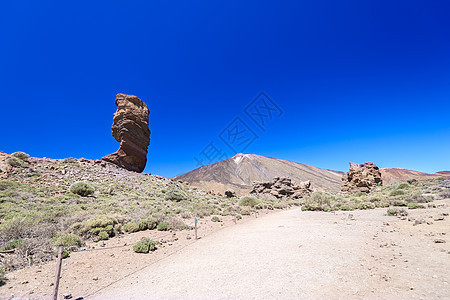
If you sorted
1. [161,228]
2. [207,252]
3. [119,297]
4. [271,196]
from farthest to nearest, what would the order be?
1. [271,196]
2. [161,228]
3. [207,252]
4. [119,297]

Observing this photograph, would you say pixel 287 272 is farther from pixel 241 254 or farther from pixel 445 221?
pixel 445 221

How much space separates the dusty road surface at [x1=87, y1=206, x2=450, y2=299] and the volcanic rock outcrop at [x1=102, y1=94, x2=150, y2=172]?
23543 mm

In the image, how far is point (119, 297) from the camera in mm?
4145

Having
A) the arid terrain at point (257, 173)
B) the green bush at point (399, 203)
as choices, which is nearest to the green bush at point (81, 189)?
the green bush at point (399, 203)

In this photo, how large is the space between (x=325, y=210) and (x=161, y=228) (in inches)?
474

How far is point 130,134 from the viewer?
88.8 feet

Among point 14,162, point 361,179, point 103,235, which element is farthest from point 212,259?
point 361,179

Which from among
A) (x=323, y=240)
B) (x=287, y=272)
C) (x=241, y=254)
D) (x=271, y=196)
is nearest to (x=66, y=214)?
(x=241, y=254)

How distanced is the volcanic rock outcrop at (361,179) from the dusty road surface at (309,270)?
24.1 m

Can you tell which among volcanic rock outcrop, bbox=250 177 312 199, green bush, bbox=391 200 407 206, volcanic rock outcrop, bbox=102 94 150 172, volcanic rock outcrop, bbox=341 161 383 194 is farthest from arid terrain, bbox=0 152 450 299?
volcanic rock outcrop, bbox=250 177 312 199

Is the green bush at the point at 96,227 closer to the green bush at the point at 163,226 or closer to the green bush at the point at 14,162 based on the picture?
the green bush at the point at 163,226

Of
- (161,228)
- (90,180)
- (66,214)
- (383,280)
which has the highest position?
(90,180)

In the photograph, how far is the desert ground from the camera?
373 centimetres

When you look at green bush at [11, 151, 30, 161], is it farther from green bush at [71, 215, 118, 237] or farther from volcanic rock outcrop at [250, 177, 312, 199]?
volcanic rock outcrop at [250, 177, 312, 199]
